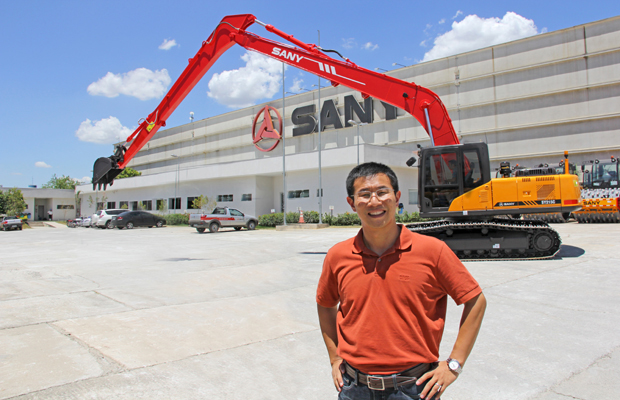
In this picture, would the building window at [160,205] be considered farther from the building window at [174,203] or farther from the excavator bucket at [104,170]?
the excavator bucket at [104,170]

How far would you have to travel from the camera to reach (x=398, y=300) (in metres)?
2.01

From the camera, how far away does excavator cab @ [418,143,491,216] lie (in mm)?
11195

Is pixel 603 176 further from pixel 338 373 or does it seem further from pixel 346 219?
pixel 338 373

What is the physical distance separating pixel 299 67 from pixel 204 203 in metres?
32.4

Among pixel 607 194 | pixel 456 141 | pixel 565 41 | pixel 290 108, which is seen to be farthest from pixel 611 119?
pixel 290 108

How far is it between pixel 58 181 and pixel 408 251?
140 m

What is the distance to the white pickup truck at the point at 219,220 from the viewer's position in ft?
88.7

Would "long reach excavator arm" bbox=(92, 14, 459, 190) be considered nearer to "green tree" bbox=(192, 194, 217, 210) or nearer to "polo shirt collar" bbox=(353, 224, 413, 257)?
"polo shirt collar" bbox=(353, 224, 413, 257)

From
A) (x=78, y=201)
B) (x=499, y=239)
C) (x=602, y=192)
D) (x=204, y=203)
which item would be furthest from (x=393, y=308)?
(x=78, y=201)

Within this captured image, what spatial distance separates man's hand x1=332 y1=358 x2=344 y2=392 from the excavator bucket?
45.9 ft

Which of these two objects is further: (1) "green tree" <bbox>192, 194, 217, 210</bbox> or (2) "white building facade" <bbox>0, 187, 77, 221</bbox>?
(2) "white building facade" <bbox>0, 187, 77, 221</bbox>

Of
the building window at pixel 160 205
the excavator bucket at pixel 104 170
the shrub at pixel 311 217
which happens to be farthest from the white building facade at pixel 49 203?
the excavator bucket at pixel 104 170

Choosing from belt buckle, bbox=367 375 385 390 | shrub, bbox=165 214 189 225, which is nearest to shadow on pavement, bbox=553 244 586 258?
belt buckle, bbox=367 375 385 390

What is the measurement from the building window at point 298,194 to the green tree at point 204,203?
32.4 ft
